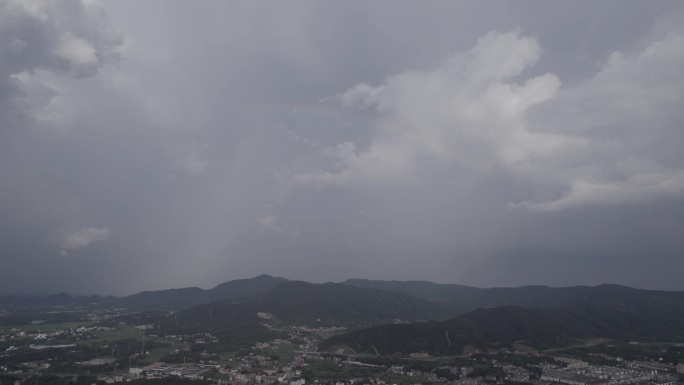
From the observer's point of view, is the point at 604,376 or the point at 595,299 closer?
the point at 604,376

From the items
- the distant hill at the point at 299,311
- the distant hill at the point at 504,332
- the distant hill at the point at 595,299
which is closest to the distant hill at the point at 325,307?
the distant hill at the point at 299,311

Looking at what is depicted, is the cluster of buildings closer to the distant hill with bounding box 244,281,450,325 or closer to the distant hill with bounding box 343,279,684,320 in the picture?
the distant hill with bounding box 244,281,450,325

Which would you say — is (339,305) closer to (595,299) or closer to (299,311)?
(299,311)

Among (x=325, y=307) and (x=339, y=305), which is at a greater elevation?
(x=339, y=305)

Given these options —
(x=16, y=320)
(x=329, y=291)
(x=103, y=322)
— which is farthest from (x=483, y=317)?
(x=16, y=320)

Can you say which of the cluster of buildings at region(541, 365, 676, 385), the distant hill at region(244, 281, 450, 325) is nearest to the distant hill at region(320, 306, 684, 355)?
the cluster of buildings at region(541, 365, 676, 385)

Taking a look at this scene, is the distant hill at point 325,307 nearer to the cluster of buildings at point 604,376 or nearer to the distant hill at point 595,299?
the distant hill at point 595,299

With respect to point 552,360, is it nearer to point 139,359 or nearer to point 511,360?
point 511,360

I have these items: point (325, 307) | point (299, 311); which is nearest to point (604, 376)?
point (299, 311)
